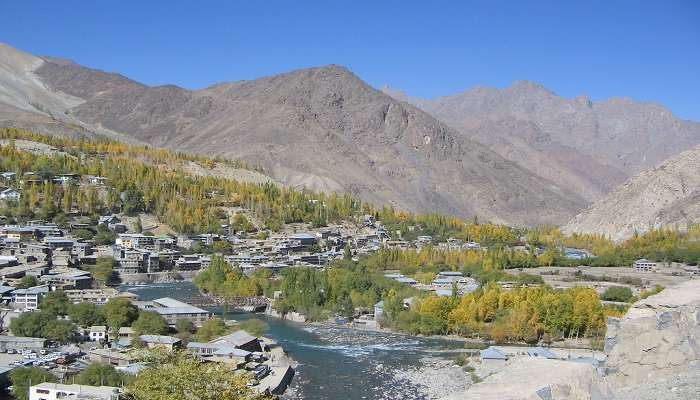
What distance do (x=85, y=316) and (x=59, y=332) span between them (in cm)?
322

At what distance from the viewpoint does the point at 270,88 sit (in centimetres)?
18388

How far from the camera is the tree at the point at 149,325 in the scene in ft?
113

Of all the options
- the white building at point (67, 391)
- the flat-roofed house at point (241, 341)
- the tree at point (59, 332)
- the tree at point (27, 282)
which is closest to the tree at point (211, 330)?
the flat-roofed house at point (241, 341)

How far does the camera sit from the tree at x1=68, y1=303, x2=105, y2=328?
117 feet

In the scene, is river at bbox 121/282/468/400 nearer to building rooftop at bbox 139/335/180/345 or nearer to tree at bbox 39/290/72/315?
building rooftop at bbox 139/335/180/345

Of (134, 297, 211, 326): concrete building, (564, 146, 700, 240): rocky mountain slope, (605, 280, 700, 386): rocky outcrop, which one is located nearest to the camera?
(605, 280, 700, 386): rocky outcrop

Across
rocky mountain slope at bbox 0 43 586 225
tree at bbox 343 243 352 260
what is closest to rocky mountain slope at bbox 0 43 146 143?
rocky mountain slope at bbox 0 43 586 225

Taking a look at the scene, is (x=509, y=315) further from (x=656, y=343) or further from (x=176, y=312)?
(x=656, y=343)

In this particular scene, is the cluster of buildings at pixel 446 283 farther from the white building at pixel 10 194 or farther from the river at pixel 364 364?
the white building at pixel 10 194

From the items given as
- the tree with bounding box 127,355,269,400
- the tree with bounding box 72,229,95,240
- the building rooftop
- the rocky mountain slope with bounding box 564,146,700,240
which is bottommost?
the building rooftop

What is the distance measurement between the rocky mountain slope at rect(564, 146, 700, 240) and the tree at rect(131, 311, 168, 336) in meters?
56.8

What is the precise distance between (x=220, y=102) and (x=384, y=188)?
2379 inches

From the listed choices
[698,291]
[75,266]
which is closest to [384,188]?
[75,266]

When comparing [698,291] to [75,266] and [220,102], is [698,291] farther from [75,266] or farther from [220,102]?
[220,102]
